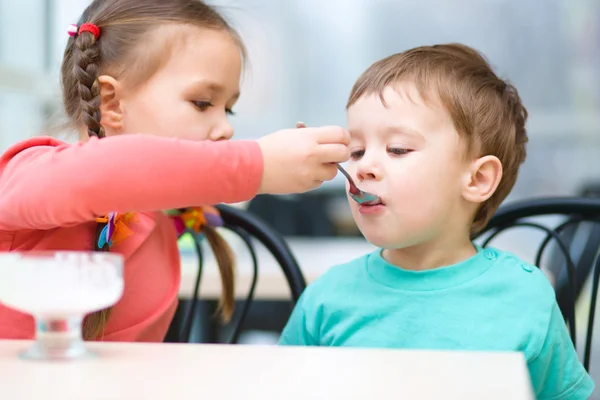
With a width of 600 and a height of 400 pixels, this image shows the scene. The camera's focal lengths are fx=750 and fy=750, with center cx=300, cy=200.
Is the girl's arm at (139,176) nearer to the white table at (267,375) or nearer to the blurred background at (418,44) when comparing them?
the white table at (267,375)

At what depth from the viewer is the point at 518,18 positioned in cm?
510

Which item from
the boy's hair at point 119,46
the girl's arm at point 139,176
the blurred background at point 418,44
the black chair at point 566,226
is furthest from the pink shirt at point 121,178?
the blurred background at point 418,44

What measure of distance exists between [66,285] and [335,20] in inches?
195

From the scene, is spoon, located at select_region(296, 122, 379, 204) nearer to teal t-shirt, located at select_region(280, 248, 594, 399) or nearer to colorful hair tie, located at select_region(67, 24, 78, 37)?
teal t-shirt, located at select_region(280, 248, 594, 399)

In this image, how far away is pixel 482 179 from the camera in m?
1.19

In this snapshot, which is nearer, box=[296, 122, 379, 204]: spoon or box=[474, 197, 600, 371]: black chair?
box=[296, 122, 379, 204]: spoon

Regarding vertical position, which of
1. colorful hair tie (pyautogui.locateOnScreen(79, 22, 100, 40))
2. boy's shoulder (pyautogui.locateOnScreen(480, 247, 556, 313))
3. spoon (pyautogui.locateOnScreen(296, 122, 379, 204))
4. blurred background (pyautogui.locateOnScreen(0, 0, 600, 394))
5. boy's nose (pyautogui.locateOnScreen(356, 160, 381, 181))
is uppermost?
colorful hair tie (pyautogui.locateOnScreen(79, 22, 100, 40))

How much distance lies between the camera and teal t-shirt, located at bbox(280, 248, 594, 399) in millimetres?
1067

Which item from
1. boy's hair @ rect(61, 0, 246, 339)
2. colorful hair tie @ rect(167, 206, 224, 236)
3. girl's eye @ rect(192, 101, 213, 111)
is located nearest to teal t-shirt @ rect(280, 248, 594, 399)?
colorful hair tie @ rect(167, 206, 224, 236)

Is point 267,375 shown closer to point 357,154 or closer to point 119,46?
point 357,154

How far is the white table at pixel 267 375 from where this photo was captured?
60 centimetres

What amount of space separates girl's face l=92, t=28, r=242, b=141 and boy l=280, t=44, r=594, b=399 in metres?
0.23

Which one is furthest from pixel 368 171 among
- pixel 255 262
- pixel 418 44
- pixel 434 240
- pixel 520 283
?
pixel 418 44

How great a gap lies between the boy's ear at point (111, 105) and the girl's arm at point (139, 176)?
352 millimetres
